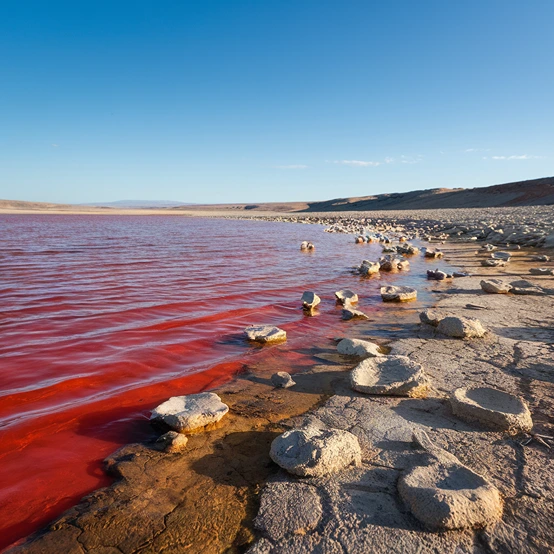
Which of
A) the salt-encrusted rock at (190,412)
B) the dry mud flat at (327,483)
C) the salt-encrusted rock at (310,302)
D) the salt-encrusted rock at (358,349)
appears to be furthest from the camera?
the salt-encrusted rock at (310,302)

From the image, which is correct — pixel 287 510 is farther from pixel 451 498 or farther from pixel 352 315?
pixel 352 315

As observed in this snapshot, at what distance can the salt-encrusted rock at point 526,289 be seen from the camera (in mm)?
5825

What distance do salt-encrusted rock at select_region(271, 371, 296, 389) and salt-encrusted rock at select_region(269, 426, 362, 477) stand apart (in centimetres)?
92

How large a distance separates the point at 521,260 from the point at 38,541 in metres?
10.4

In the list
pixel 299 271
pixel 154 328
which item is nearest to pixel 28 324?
pixel 154 328

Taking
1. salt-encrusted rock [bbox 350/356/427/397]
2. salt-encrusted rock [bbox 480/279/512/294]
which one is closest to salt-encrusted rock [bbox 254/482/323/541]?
salt-encrusted rock [bbox 350/356/427/397]

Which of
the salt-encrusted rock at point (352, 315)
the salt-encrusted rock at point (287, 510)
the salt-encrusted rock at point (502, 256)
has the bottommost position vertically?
the salt-encrusted rock at point (352, 315)

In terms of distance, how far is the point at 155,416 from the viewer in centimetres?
259

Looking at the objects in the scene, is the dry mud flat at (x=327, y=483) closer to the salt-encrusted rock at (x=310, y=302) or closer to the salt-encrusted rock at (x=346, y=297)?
the salt-encrusted rock at (x=310, y=302)

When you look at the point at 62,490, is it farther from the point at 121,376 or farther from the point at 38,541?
the point at 121,376

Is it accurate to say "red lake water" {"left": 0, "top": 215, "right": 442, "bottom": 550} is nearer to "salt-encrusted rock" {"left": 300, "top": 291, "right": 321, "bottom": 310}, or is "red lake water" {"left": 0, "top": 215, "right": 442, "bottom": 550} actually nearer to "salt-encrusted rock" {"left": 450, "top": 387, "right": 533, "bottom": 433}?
"salt-encrusted rock" {"left": 300, "top": 291, "right": 321, "bottom": 310}

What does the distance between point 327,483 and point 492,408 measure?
1.35 meters

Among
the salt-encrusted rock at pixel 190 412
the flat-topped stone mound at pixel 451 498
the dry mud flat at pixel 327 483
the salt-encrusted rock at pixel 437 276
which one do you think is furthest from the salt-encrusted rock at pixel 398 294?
the flat-topped stone mound at pixel 451 498

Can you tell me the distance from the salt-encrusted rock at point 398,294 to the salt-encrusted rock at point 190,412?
398 centimetres
